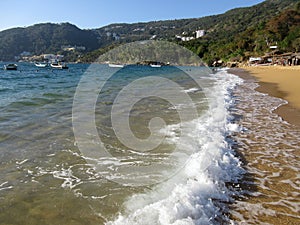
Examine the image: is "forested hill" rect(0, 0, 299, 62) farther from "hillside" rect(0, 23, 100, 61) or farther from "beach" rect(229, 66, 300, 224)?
"beach" rect(229, 66, 300, 224)

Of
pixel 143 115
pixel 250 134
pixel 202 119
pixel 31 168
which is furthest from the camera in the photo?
pixel 143 115

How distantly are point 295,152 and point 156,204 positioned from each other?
Result: 13.6 feet

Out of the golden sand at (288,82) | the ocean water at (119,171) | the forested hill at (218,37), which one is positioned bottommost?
the golden sand at (288,82)

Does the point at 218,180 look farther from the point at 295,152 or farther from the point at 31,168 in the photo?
the point at 31,168

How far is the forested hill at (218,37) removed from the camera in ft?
298

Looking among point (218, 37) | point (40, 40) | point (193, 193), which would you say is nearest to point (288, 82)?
point (193, 193)

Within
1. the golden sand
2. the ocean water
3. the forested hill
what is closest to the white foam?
the ocean water

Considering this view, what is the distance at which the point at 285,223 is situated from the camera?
10.5 ft

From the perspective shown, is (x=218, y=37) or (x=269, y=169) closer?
(x=269, y=169)

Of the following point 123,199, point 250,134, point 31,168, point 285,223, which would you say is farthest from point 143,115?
point 285,223

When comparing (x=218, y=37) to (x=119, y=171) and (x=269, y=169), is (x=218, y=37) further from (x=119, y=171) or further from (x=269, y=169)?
(x=119, y=171)

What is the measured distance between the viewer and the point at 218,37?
478ft

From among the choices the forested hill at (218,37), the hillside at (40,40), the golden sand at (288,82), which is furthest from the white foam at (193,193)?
the hillside at (40,40)

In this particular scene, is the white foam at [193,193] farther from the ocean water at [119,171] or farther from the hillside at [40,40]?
the hillside at [40,40]
